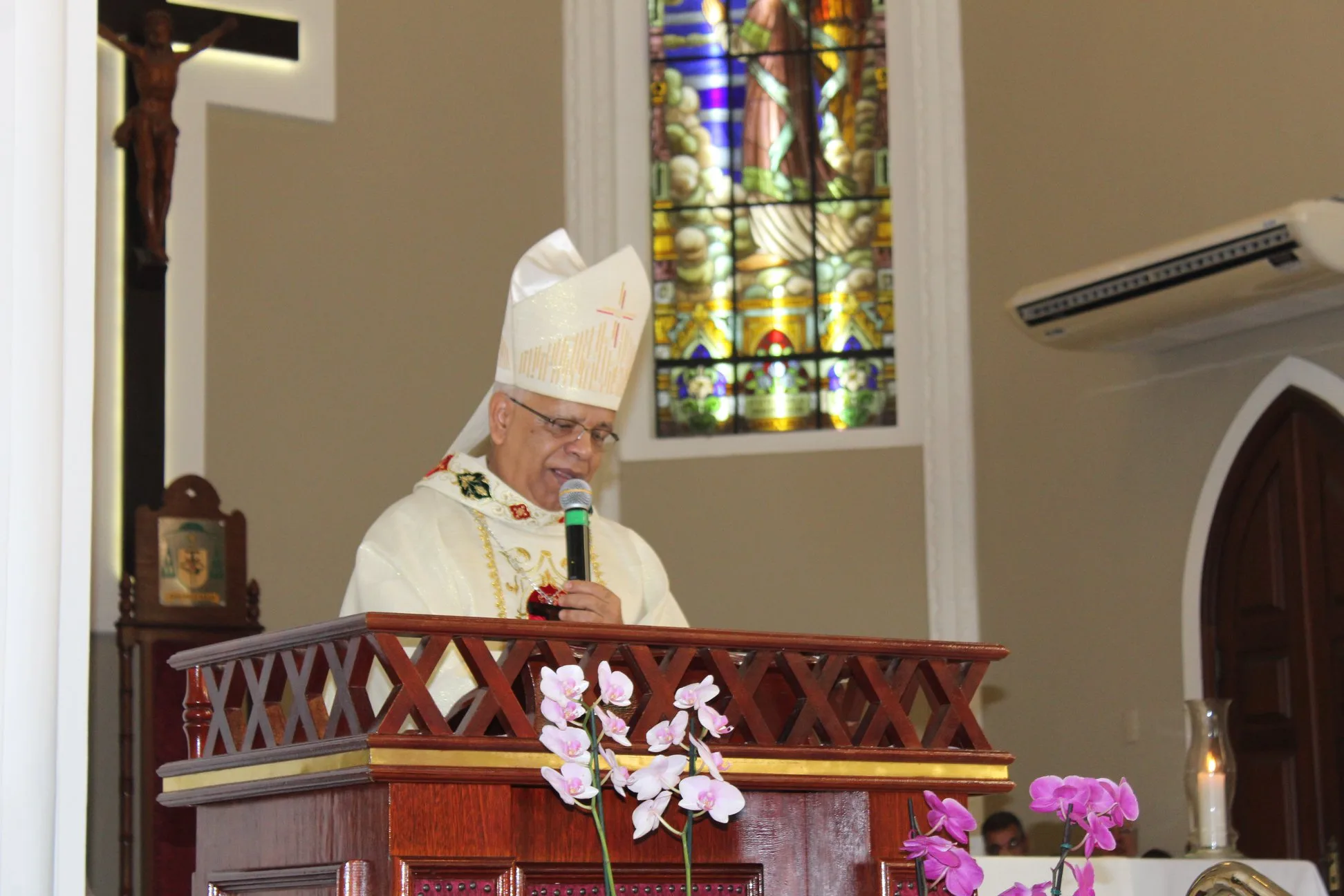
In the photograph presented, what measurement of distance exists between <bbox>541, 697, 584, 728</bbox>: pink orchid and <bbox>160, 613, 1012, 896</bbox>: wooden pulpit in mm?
325

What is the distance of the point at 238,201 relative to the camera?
27.2ft

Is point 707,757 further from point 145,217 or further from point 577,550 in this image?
point 145,217

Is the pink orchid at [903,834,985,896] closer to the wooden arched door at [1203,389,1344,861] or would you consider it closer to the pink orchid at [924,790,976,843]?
the pink orchid at [924,790,976,843]

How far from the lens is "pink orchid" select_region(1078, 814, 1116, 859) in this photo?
6.27 feet

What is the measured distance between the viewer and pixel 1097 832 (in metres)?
1.96

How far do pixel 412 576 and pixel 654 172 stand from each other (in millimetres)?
5762

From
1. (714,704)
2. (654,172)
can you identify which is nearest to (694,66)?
(654,172)

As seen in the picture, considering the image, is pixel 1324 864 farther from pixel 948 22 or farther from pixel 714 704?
pixel 714 704

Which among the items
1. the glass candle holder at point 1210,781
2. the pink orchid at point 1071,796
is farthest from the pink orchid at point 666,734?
the glass candle holder at point 1210,781

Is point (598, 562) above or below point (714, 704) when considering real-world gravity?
above

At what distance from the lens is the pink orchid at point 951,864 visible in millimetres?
1916

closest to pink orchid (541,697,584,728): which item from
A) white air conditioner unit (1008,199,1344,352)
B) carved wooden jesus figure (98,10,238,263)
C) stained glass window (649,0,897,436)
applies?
white air conditioner unit (1008,199,1344,352)

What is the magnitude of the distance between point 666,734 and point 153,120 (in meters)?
6.31

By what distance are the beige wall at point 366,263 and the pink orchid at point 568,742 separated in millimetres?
6231
